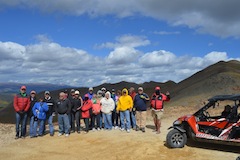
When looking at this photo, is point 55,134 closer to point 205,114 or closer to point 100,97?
point 100,97

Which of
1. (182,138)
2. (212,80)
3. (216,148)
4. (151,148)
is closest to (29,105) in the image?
(151,148)

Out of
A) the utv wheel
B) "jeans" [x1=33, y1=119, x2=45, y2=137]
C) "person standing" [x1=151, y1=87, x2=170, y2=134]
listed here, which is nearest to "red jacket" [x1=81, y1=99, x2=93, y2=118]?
"jeans" [x1=33, y1=119, x2=45, y2=137]

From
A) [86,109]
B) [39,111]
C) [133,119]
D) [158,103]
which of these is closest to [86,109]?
[86,109]

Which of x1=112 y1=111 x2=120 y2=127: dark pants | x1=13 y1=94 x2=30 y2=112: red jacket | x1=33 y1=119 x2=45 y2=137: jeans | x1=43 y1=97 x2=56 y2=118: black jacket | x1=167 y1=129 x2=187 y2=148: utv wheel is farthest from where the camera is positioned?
x1=112 y1=111 x2=120 y2=127: dark pants

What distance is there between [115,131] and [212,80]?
19031 millimetres

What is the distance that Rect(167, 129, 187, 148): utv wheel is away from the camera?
31.3 feet

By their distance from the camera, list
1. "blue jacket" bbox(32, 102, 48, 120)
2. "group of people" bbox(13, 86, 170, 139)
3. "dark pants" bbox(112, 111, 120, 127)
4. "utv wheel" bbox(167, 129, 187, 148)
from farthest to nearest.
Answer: "dark pants" bbox(112, 111, 120, 127) < "blue jacket" bbox(32, 102, 48, 120) < "group of people" bbox(13, 86, 170, 139) < "utv wheel" bbox(167, 129, 187, 148)

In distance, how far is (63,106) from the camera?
474 inches

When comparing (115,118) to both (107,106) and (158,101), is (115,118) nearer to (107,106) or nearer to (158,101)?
(107,106)

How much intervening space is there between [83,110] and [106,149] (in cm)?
309

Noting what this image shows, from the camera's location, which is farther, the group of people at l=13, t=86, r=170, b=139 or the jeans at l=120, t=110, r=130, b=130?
the jeans at l=120, t=110, r=130, b=130

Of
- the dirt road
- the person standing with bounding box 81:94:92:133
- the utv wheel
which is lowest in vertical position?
the dirt road

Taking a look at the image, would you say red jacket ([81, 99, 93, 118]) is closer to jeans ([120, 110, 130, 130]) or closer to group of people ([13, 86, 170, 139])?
group of people ([13, 86, 170, 139])

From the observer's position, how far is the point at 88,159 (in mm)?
8781
